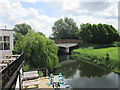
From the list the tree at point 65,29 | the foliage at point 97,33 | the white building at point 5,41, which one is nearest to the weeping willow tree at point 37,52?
the white building at point 5,41

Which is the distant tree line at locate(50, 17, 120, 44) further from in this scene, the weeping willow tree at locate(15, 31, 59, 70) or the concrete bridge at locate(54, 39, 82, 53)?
the weeping willow tree at locate(15, 31, 59, 70)

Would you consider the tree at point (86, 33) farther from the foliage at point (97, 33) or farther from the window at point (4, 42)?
the window at point (4, 42)

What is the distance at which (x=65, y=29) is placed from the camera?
147ft

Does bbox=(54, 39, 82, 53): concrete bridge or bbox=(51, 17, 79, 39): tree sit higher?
bbox=(51, 17, 79, 39): tree

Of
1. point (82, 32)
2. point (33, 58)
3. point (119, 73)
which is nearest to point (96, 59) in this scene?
point (119, 73)

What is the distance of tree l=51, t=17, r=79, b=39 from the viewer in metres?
44.5

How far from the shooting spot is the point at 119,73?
1425 centimetres

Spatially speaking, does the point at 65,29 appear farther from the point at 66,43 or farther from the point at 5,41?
the point at 5,41

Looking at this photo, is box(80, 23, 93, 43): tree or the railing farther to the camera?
box(80, 23, 93, 43): tree

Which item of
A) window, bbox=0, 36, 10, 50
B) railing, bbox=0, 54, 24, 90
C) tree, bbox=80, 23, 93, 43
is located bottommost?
railing, bbox=0, 54, 24, 90

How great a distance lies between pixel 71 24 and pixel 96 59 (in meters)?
28.9

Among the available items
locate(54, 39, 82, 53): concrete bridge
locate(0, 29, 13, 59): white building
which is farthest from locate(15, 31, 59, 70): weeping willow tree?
locate(54, 39, 82, 53): concrete bridge

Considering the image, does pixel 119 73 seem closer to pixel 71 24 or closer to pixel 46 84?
pixel 46 84

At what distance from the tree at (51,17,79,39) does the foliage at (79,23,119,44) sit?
6223 millimetres
